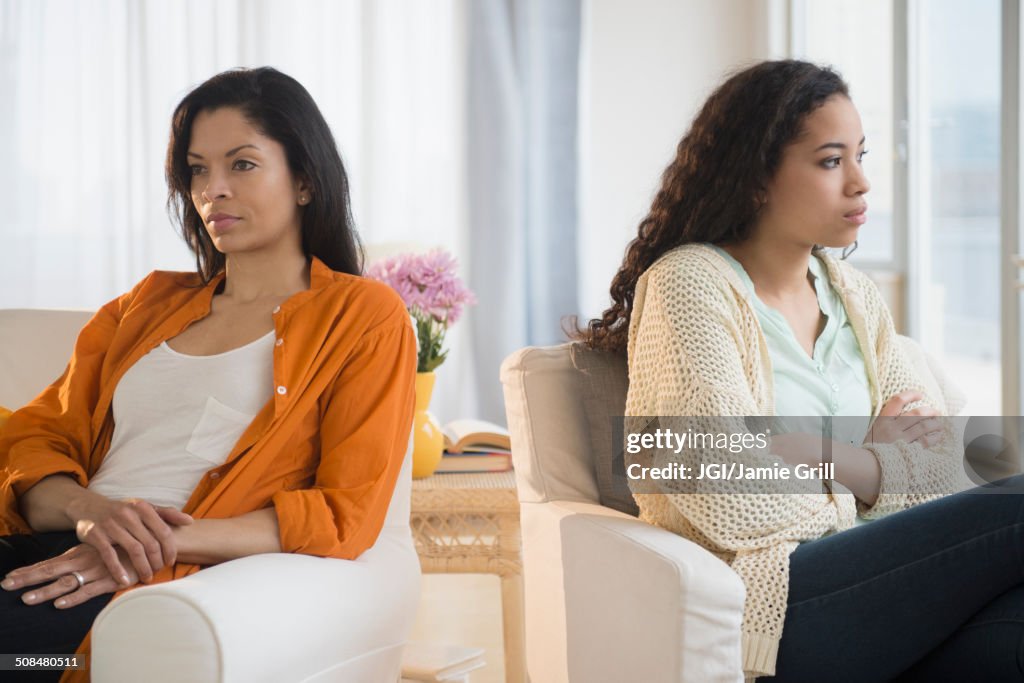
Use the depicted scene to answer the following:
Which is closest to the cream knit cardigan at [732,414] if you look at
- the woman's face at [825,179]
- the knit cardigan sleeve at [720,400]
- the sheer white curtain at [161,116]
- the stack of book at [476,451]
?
the knit cardigan sleeve at [720,400]

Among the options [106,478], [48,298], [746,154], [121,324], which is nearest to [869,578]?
[746,154]

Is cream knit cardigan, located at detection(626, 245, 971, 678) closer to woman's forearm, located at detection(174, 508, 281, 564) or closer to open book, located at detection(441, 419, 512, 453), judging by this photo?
woman's forearm, located at detection(174, 508, 281, 564)

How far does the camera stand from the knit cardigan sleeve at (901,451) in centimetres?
160

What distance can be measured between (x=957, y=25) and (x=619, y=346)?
213 cm

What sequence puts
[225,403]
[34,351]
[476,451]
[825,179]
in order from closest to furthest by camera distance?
1. [225,403]
2. [825,179]
3. [34,351]
4. [476,451]

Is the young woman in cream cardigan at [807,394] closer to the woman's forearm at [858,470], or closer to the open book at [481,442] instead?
the woman's forearm at [858,470]

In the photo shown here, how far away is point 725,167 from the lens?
176 cm

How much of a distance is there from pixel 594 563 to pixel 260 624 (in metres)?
0.49

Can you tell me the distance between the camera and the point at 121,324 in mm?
1781

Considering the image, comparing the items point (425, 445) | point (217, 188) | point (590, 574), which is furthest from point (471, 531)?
point (217, 188)

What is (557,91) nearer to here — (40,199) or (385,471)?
(40,199)

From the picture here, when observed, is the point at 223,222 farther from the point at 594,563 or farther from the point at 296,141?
the point at 594,563

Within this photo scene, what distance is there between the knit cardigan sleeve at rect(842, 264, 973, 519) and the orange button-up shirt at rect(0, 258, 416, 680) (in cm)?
70

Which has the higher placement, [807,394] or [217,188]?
[217,188]
